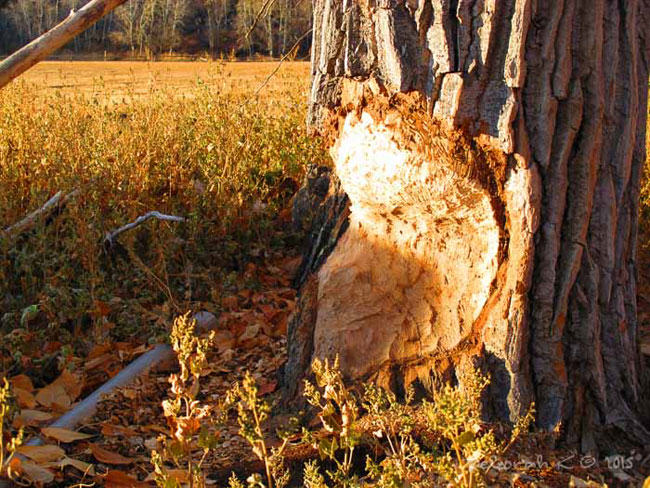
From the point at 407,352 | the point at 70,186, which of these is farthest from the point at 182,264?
the point at 407,352

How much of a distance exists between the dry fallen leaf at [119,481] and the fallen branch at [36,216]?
6.18ft

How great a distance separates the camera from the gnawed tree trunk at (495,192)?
7.63 feet

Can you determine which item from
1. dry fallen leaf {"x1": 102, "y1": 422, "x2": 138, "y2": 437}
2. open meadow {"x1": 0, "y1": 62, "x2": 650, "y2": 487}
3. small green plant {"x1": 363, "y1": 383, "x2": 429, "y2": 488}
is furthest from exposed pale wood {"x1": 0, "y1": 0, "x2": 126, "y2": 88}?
small green plant {"x1": 363, "y1": 383, "x2": 429, "y2": 488}

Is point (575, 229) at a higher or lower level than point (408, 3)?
lower

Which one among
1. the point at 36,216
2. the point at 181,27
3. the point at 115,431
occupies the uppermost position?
the point at 181,27

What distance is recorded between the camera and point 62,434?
2.62 metres

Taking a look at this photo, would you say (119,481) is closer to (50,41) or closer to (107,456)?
(107,456)

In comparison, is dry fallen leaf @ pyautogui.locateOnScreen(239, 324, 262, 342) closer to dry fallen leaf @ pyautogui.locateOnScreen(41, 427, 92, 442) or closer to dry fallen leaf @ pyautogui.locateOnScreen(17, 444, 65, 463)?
dry fallen leaf @ pyautogui.locateOnScreen(41, 427, 92, 442)

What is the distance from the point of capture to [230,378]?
3.27m

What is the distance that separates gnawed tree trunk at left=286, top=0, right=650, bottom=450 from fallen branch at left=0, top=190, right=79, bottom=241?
199cm

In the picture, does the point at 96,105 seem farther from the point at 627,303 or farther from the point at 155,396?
the point at 627,303

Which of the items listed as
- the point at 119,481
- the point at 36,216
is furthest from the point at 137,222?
the point at 119,481

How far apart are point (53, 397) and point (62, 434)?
17.9 inches

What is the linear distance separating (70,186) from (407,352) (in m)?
2.51
